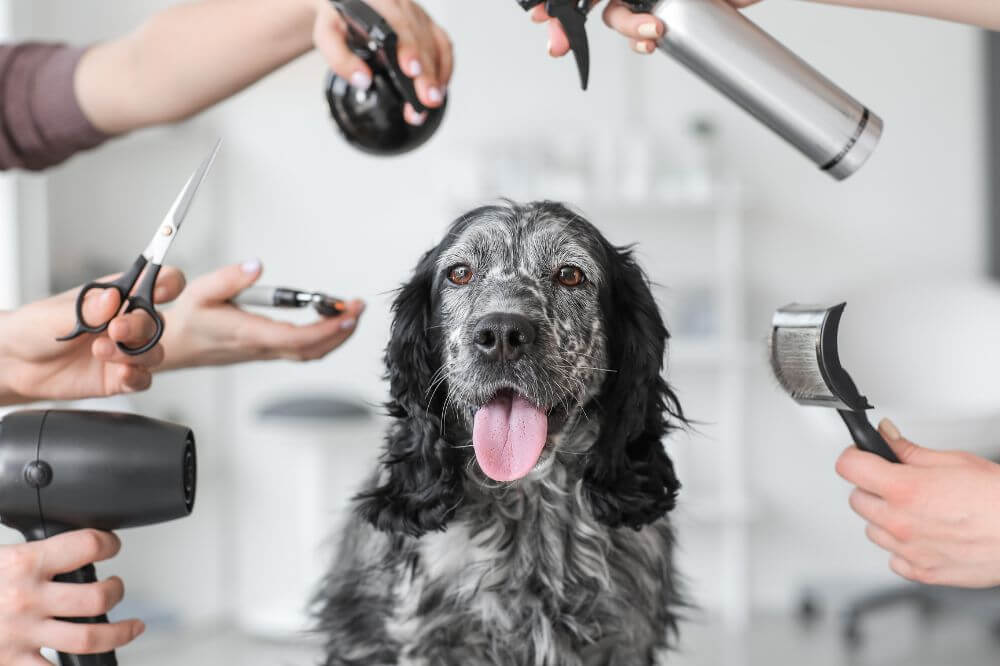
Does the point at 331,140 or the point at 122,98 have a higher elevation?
the point at 331,140

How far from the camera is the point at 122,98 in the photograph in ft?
5.54

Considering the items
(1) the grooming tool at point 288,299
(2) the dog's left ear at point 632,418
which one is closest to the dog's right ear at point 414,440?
(1) the grooming tool at point 288,299

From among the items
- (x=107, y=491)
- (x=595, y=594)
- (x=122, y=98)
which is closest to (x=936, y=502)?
(x=595, y=594)

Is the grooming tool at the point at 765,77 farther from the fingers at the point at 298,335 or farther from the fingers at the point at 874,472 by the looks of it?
the fingers at the point at 298,335

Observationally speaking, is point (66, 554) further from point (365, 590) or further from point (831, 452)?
point (831, 452)

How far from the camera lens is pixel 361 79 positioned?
4.71 ft

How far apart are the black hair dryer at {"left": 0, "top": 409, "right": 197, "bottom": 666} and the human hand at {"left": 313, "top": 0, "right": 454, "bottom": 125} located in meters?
0.60

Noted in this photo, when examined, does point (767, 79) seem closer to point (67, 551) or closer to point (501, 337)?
point (501, 337)

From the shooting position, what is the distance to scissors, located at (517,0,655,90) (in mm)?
1189

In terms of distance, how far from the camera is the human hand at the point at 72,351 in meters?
1.26

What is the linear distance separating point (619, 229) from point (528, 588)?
3.76 m

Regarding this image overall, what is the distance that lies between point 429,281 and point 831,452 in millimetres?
3991

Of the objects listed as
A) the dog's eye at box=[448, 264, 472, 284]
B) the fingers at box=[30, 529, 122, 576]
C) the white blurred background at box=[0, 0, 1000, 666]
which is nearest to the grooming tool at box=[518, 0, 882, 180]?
the dog's eye at box=[448, 264, 472, 284]

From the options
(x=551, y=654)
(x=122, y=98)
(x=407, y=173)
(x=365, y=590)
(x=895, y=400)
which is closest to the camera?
(x=551, y=654)
